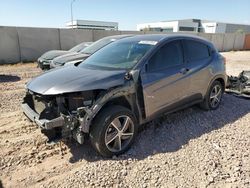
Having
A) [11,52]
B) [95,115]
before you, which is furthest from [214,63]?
[11,52]

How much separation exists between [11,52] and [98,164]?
1332 centimetres

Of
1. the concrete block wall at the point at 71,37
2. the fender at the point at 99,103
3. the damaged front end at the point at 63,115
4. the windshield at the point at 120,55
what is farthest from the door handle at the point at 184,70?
the concrete block wall at the point at 71,37

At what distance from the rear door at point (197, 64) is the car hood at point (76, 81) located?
154cm

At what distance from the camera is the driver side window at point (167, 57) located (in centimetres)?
372

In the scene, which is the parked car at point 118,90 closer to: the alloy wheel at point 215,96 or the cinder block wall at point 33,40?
the alloy wheel at point 215,96

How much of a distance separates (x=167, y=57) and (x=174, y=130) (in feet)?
4.24

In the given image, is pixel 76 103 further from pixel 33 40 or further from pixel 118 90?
pixel 33 40

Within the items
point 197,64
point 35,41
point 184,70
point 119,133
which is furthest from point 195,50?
point 35,41

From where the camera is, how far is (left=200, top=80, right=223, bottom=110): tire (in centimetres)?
489

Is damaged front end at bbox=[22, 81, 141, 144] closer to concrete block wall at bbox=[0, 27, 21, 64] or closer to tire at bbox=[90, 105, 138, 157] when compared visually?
tire at bbox=[90, 105, 138, 157]

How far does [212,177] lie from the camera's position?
9.56ft

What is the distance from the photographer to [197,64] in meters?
4.47

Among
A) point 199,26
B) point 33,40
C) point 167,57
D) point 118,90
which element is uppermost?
point 167,57

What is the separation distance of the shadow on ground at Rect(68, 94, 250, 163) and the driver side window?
112cm
